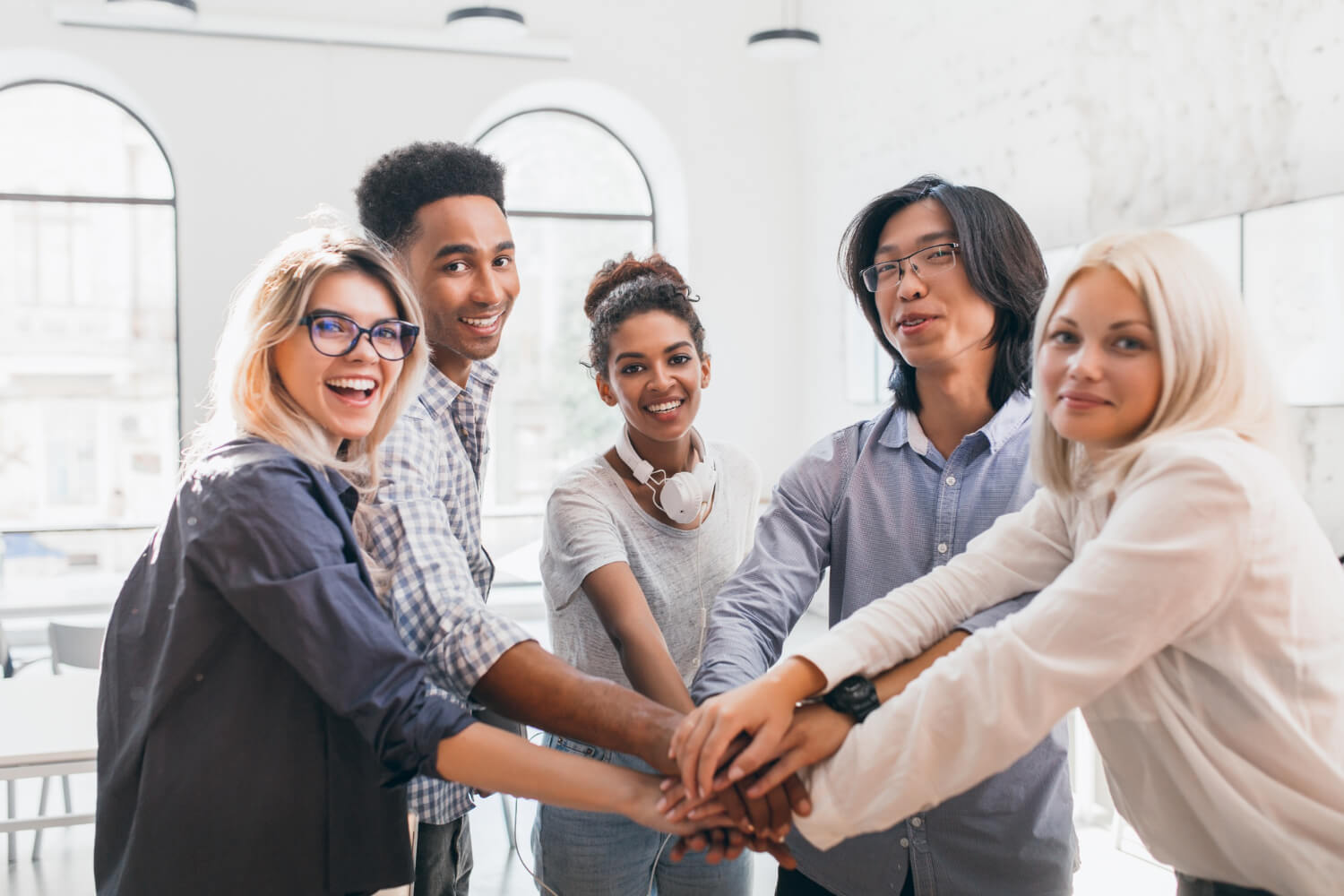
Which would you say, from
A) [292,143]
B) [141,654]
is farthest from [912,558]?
[292,143]

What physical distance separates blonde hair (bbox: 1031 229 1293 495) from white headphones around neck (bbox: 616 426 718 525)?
0.81 metres

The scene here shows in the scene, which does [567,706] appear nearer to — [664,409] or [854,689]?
[854,689]

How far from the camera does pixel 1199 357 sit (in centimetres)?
113

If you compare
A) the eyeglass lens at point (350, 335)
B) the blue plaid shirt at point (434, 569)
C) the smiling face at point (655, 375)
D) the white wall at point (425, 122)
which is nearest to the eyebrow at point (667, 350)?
the smiling face at point (655, 375)

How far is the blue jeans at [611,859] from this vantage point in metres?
1.68

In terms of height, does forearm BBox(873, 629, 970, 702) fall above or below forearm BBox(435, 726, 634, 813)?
above

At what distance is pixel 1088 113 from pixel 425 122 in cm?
377

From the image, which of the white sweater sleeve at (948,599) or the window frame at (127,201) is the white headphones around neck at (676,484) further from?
the window frame at (127,201)

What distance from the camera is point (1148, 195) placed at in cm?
387

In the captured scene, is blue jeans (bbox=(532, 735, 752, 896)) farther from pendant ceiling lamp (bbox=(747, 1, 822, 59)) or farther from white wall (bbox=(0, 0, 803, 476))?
white wall (bbox=(0, 0, 803, 476))

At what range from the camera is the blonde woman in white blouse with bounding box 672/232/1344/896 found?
41.3 inches

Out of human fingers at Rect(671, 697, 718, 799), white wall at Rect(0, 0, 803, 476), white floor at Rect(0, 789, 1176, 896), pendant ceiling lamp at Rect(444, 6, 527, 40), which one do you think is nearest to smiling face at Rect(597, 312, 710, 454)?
human fingers at Rect(671, 697, 718, 799)

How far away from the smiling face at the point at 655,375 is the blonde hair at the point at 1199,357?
873 mm

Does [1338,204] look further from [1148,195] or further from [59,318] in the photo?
[59,318]
